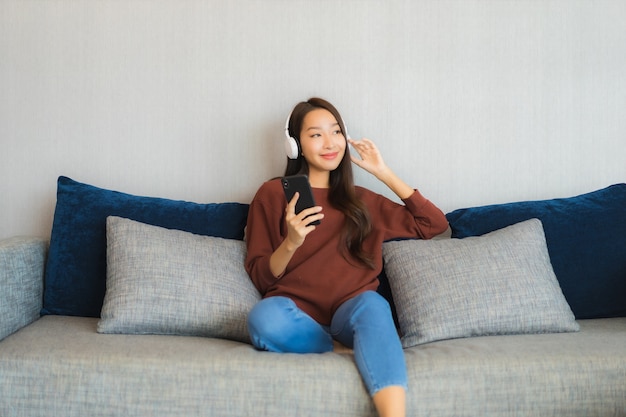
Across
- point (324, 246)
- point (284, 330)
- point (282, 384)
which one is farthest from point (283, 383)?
point (324, 246)

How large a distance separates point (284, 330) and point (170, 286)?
16.0 inches

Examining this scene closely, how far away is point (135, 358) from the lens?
1581 millimetres

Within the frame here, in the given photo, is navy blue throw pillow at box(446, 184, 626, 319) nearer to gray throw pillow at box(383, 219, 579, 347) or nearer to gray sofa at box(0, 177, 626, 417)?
gray throw pillow at box(383, 219, 579, 347)

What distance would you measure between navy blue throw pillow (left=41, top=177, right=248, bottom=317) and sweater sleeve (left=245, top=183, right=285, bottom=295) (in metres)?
0.10

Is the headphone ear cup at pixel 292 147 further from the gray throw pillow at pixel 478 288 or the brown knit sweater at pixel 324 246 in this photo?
the gray throw pillow at pixel 478 288

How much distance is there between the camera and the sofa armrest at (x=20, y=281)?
1.84 meters

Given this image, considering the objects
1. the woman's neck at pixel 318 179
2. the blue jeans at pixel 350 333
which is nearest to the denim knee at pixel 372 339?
the blue jeans at pixel 350 333

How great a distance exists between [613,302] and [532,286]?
38 cm

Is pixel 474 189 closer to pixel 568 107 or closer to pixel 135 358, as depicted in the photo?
pixel 568 107

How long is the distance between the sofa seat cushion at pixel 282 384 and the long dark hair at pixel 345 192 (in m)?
0.50

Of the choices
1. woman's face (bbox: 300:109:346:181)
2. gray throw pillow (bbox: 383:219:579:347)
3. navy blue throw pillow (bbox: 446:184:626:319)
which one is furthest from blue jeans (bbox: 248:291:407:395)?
navy blue throw pillow (bbox: 446:184:626:319)

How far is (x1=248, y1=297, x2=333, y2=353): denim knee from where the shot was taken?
1681mm

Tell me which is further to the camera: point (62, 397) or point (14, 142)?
point (14, 142)

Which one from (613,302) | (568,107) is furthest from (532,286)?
(568,107)
